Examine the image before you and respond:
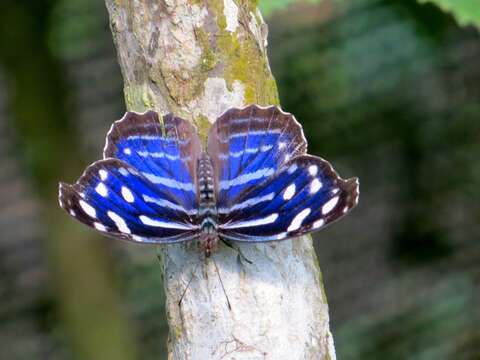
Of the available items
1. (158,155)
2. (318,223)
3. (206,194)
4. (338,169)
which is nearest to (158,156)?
(158,155)

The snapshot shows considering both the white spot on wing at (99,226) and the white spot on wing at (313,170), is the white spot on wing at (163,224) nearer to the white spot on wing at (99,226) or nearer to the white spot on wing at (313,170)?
the white spot on wing at (99,226)

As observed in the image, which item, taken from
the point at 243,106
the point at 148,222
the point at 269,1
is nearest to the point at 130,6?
the point at 243,106

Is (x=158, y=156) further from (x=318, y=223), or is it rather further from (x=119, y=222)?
(x=318, y=223)

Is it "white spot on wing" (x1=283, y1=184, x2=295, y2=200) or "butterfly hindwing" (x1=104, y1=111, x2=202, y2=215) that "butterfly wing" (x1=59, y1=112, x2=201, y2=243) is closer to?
"butterfly hindwing" (x1=104, y1=111, x2=202, y2=215)

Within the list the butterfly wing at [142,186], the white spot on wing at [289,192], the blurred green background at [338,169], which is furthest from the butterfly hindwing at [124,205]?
the blurred green background at [338,169]

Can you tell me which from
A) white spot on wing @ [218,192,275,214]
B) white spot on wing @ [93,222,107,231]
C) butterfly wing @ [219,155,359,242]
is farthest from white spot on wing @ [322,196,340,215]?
white spot on wing @ [93,222,107,231]

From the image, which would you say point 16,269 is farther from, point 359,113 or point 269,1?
point 269,1

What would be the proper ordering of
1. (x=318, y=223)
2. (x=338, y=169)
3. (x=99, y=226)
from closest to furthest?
(x=318, y=223) < (x=99, y=226) < (x=338, y=169)
